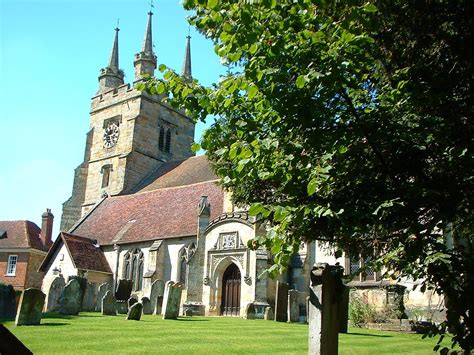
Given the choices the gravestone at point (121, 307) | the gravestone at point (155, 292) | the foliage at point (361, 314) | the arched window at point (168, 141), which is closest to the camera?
the foliage at point (361, 314)

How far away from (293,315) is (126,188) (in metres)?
26.2

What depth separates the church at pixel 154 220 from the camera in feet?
72.5

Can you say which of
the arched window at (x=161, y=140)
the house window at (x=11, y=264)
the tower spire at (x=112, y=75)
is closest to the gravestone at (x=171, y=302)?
the house window at (x=11, y=264)

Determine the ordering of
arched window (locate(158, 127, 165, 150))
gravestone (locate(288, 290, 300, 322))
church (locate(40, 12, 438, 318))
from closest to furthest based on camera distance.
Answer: gravestone (locate(288, 290, 300, 322)) → church (locate(40, 12, 438, 318)) → arched window (locate(158, 127, 165, 150))

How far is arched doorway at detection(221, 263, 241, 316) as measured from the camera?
22750 mm

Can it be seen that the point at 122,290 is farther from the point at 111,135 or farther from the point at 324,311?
the point at 111,135

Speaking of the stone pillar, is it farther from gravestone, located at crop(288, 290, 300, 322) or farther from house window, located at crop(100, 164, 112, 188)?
house window, located at crop(100, 164, 112, 188)

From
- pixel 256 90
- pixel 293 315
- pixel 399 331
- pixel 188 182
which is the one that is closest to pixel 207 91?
pixel 256 90

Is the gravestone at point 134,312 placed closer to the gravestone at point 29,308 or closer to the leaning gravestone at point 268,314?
the gravestone at point 29,308

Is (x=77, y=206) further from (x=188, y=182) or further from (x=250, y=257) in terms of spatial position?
(x=250, y=257)

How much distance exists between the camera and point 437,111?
5656 millimetres

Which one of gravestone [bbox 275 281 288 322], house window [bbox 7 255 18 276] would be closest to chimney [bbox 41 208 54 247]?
house window [bbox 7 255 18 276]

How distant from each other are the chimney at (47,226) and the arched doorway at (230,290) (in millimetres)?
21341

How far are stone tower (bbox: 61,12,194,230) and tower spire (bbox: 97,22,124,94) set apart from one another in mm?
234
